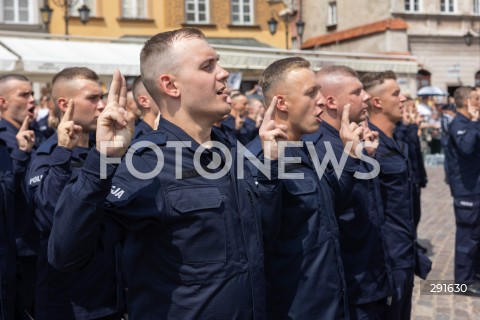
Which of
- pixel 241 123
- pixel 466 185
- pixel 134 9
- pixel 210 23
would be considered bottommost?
pixel 466 185

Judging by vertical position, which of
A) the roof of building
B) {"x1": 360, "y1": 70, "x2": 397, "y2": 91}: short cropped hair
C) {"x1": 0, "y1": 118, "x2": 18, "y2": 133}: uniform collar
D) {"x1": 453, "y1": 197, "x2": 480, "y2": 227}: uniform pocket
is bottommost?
{"x1": 453, "y1": 197, "x2": 480, "y2": 227}: uniform pocket

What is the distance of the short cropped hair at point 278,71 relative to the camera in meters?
4.14

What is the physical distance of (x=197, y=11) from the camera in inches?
1315

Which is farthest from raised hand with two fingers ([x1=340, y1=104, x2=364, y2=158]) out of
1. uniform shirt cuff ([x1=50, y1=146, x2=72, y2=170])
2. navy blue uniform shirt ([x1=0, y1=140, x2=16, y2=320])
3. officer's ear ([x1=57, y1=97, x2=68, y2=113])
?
navy blue uniform shirt ([x1=0, y1=140, x2=16, y2=320])

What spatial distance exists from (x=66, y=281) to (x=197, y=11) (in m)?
30.5

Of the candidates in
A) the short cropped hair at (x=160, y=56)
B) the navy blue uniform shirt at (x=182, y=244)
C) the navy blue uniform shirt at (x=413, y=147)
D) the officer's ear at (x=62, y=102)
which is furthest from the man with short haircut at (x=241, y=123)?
the navy blue uniform shirt at (x=182, y=244)

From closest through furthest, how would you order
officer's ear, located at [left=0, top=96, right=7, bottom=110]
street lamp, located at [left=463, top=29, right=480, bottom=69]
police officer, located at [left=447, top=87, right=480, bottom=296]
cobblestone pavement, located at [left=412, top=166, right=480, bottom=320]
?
officer's ear, located at [left=0, top=96, right=7, bottom=110] → cobblestone pavement, located at [left=412, top=166, right=480, bottom=320] → police officer, located at [left=447, top=87, right=480, bottom=296] → street lamp, located at [left=463, top=29, right=480, bottom=69]

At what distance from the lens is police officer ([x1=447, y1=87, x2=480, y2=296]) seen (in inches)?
308

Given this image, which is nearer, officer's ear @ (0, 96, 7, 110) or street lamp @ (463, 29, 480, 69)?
officer's ear @ (0, 96, 7, 110)

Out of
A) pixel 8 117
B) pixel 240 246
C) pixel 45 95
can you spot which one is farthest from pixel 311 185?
pixel 45 95

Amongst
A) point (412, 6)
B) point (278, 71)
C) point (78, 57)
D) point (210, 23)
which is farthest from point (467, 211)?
point (412, 6)

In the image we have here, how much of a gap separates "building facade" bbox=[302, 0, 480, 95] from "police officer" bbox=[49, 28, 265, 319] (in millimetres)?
30078

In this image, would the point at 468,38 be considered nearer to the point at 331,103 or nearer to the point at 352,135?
the point at 331,103

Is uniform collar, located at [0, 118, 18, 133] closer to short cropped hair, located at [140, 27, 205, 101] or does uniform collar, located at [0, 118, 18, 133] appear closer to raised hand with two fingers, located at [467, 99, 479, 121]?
short cropped hair, located at [140, 27, 205, 101]
